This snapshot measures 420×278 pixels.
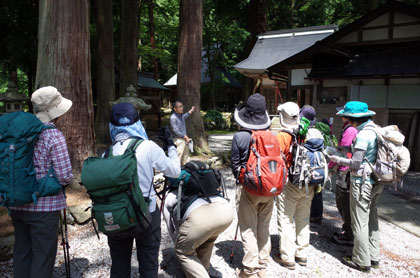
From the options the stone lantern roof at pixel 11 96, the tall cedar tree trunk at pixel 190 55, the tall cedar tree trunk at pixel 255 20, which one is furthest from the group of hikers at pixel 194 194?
the tall cedar tree trunk at pixel 255 20

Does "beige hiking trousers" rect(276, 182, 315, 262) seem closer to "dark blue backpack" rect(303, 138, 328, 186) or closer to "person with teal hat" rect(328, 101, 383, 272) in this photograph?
"dark blue backpack" rect(303, 138, 328, 186)

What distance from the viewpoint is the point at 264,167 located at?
267 cm

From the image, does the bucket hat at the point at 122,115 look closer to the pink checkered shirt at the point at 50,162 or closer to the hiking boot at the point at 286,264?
the pink checkered shirt at the point at 50,162

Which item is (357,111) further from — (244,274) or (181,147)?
(181,147)

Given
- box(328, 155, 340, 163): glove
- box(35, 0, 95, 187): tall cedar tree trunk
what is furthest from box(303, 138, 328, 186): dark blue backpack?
box(35, 0, 95, 187): tall cedar tree trunk

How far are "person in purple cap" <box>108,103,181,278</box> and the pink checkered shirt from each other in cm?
48

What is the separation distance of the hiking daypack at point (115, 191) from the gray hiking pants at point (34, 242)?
60 cm

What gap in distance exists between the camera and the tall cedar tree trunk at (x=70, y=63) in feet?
14.3

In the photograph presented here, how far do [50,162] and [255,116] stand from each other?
1.91 metres

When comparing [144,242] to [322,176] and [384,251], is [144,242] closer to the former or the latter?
[322,176]

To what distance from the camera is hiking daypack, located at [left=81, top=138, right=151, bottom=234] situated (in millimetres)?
1897

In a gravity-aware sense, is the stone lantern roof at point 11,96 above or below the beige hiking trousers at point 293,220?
above

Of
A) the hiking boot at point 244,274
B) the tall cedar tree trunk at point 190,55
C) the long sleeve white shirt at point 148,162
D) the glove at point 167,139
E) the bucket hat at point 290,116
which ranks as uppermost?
Result: the tall cedar tree trunk at point 190,55

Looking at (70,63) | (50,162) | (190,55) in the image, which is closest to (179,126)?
(70,63)
